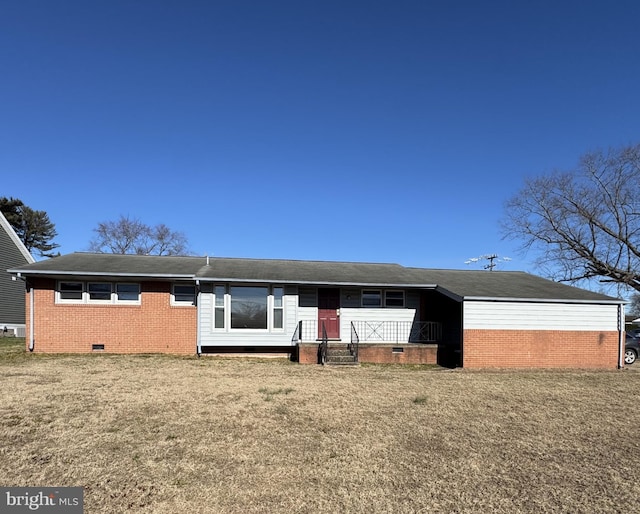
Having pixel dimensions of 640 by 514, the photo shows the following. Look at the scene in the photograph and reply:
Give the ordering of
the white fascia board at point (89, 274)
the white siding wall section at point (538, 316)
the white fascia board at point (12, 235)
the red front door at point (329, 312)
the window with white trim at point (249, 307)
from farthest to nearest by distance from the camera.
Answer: the white fascia board at point (12, 235)
the red front door at point (329, 312)
the window with white trim at point (249, 307)
the white siding wall section at point (538, 316)
the white fascia board at point (89, 274)

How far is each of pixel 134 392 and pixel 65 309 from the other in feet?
24.8

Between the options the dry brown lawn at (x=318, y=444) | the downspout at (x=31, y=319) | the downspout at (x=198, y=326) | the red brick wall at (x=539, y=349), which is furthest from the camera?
the downspout at (x=198, y=326)

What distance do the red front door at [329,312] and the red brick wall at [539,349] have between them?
444cm

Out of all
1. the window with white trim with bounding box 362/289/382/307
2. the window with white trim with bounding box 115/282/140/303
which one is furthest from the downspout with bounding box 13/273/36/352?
the window with white trim with bounding box 362/289/382/307

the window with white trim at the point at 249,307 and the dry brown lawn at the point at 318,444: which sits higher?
the window with white trim at the point at 249,307

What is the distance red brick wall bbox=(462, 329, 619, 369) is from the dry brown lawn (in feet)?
11.3

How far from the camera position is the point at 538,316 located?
1420 cm

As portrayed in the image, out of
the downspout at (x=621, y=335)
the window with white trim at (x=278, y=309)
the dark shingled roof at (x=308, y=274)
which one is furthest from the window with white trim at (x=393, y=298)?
the downspout at (x=621, y=335)

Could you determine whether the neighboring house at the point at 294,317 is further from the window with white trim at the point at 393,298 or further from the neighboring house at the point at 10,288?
the neighboring house at the point at 10,288

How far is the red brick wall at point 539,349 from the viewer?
13805mm

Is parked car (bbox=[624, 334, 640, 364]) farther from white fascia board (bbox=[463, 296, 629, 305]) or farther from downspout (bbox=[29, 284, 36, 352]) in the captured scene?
downspout (bbox=[29, 284, 36, 352])

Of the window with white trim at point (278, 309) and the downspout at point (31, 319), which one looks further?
the window with white trim at point (278, 309)

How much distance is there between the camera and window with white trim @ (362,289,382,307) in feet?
52.4

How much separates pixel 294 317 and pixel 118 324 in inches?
230
